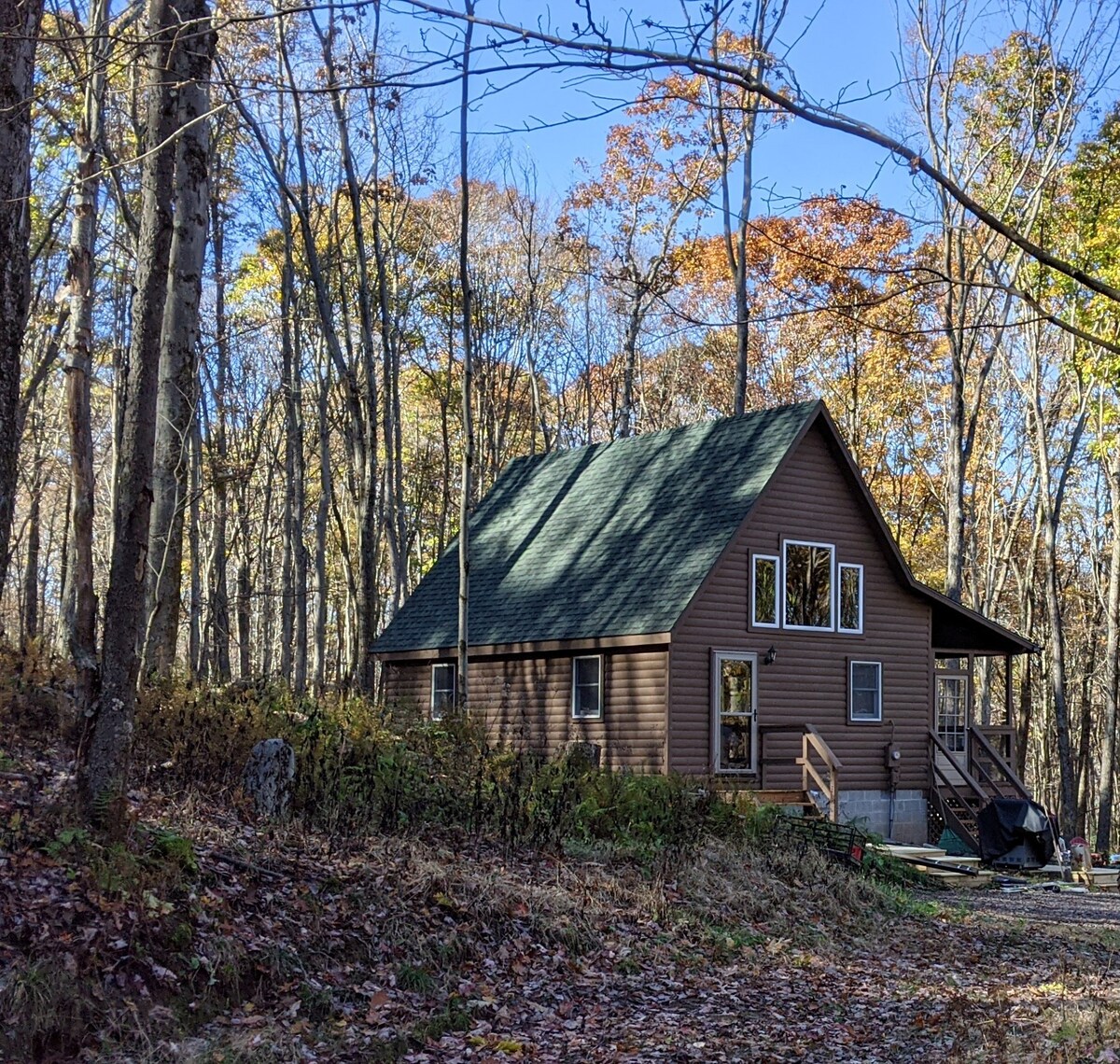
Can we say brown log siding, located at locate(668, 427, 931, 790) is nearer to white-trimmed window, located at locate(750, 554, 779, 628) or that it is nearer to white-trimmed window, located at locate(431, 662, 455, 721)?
white-trimmed window, located at locate(750, 554, 779, 628)

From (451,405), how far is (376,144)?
15149mm

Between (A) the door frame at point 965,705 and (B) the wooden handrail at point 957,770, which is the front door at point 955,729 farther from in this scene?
(B) the wooden handrail at point 957,770

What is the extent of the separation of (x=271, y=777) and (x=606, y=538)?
13.0 m

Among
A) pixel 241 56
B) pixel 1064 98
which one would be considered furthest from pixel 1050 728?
pixel 241 56

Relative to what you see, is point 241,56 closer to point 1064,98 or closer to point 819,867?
point 1064,98

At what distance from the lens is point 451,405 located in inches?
1647

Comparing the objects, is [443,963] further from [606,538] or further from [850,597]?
[850,597]

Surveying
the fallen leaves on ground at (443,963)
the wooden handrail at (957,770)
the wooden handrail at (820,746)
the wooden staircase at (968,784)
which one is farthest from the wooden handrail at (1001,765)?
the fallen leaves on ground at (443,963)

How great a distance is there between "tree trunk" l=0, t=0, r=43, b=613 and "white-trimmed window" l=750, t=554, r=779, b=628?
15276mm

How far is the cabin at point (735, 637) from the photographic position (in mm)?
21141

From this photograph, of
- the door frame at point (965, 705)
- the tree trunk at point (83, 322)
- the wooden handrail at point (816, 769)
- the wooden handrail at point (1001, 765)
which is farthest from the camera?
the door frame at point (965, 705)

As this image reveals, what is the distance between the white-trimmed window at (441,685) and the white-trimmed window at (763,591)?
646cm

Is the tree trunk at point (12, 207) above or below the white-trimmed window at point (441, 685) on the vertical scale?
above

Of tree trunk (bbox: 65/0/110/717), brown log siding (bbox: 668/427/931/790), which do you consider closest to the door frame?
brown log siding (bbox: 668/427/931/790)
